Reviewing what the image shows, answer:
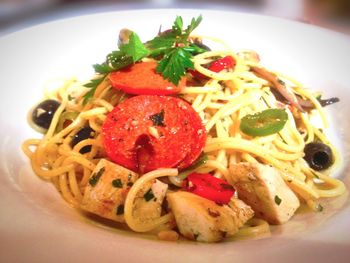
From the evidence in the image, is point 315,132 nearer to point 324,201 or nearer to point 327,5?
point 324,201

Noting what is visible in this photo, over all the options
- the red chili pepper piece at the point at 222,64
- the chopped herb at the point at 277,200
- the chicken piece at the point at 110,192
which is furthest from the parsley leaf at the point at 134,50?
the chopped herb at the point at 277,200

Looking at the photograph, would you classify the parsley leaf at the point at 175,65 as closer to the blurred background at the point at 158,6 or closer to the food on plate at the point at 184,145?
the food on plate at the point at 184,145

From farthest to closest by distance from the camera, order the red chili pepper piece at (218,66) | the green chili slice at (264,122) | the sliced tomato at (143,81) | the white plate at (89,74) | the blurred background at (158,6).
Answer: the blurred background at (158,6) → the red chili pepper piece at (218,66) → the green chili slice at (264,122) → the sliced tomato at (143,81) → the white plate at (89,74)

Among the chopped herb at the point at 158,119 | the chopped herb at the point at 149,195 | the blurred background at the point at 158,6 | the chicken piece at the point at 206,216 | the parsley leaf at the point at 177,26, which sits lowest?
the chicken piece at the point at 206,216

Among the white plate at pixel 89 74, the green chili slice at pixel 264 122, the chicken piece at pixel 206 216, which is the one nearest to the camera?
the white plate at pixel 89 74

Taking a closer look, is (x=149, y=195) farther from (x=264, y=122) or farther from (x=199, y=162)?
(x=264, y=122)

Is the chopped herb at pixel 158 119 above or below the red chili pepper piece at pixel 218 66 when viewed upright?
below
